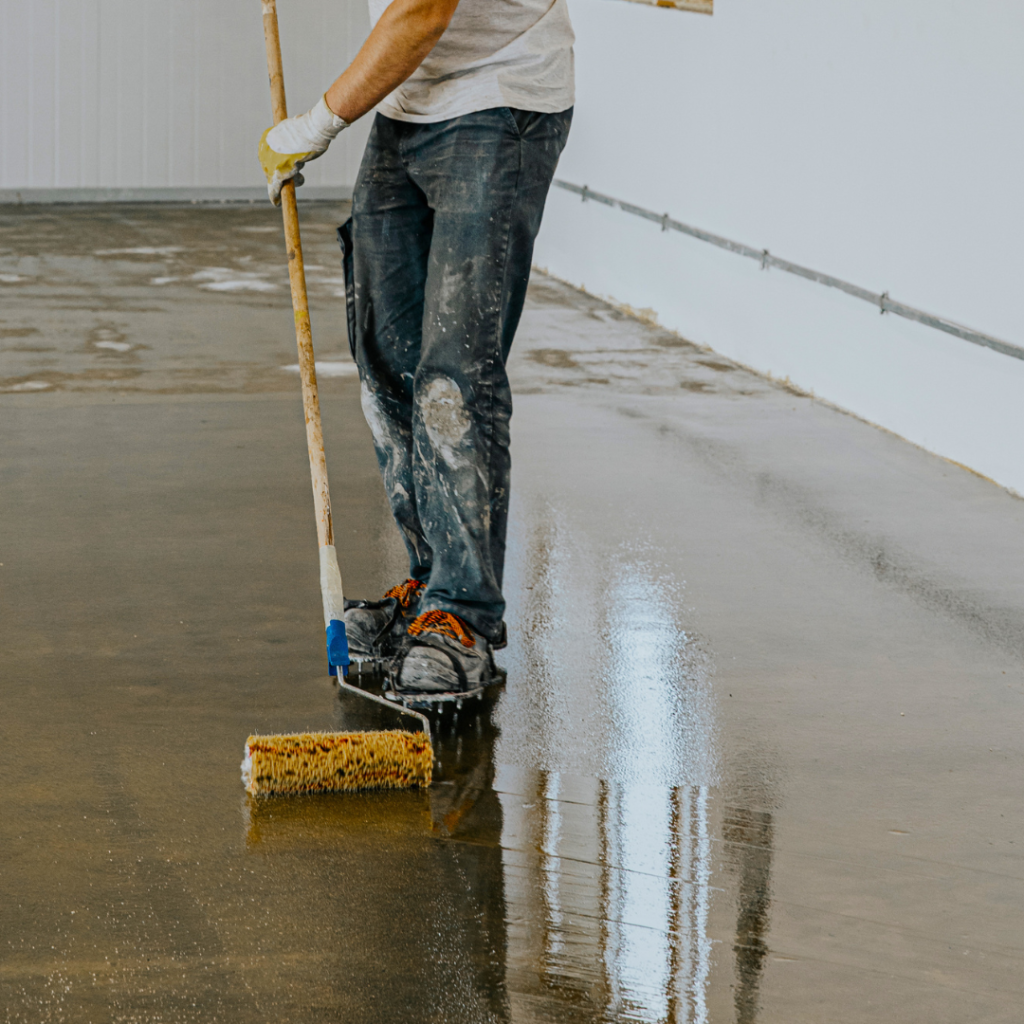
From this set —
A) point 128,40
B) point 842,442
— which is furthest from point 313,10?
point 842,442

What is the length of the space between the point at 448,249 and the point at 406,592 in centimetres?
63

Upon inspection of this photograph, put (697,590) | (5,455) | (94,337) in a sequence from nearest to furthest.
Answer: (697,590) < (5,455) < (94,337)

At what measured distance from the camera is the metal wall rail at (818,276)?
383 centimetres

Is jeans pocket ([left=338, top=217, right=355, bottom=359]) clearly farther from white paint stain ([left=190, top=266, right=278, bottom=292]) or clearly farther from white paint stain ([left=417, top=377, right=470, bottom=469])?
white paint stain ([left=190, top=266, right=278, bottom=292])

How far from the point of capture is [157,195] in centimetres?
919

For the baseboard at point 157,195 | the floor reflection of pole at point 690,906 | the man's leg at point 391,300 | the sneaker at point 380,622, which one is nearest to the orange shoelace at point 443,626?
the sneaker at point 380,622

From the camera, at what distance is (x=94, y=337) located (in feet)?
17.1

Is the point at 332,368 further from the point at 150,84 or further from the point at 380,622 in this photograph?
the point at 150,84

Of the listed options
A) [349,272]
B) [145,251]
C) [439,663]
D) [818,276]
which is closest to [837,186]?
[818,276]

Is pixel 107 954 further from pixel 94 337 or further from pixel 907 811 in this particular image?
pixel 94 337

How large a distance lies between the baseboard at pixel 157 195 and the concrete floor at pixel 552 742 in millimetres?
5078

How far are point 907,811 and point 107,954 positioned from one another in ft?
3.66

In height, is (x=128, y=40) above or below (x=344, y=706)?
above

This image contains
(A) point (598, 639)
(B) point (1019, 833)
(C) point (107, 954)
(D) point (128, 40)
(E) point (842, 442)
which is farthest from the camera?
(D) point (128, 40)
